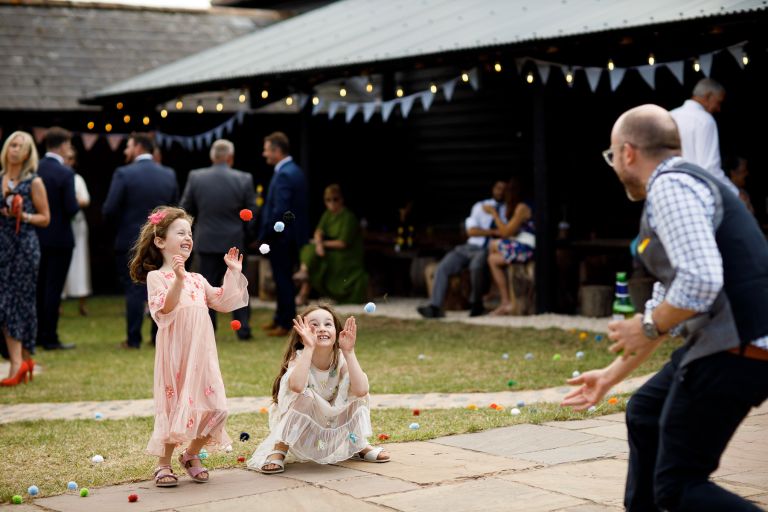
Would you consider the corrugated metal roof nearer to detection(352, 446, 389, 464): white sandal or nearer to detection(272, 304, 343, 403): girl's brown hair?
detection(272, 304, 343, 403): girl's brown hair

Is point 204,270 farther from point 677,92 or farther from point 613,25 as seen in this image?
point 677,92

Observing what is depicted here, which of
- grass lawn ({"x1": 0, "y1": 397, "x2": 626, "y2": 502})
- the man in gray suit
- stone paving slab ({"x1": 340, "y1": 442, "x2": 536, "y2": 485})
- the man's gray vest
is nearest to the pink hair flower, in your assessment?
grass lawn ({"x1": 0, "y1": 397, "x2": 626, "y2": 502})

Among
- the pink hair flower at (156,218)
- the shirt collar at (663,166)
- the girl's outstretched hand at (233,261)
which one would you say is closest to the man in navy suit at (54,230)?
the pink hair flower at (156,218)

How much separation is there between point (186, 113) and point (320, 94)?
2464 millimetres

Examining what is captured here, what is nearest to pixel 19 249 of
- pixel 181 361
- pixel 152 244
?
pixel 152 244

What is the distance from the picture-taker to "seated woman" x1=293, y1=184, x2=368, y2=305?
50.8 feet

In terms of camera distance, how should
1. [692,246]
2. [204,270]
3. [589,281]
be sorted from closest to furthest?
[692,246]
[204,270]
[589,281]

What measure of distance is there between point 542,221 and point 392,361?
3.50 meters

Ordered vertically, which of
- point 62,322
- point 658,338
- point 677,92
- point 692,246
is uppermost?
point 677,92

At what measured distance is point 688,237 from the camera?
358 centimetres

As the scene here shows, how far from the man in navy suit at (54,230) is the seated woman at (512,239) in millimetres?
4800

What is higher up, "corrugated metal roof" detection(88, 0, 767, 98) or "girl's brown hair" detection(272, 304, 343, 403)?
"corrugated metal roof" detection(88, 0, 767, 98)

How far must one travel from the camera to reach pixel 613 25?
35.4 feet

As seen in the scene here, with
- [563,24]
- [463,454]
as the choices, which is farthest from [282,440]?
[563,24]
